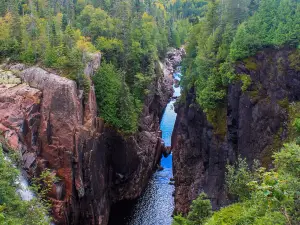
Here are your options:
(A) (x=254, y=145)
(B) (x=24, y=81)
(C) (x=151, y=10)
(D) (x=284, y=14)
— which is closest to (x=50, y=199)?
(B) (x=24, y=81)

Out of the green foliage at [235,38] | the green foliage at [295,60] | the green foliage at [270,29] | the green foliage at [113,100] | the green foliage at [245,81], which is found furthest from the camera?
the green foliage at [113,100]

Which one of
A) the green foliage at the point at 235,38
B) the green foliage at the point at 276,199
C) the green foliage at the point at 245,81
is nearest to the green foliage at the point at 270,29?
the green foliage at the point at 235,38

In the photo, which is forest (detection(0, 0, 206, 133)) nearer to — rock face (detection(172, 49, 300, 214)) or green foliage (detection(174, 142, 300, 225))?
rock face (detection(172, 49, 300, 214))

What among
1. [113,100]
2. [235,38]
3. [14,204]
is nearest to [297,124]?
[235,38]

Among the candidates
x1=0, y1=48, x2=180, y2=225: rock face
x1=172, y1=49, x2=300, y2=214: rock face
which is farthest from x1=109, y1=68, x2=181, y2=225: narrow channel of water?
x1=0, y1=48, x2=180, y2=225: rock face

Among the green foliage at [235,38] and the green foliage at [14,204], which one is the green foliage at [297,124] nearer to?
the green foliage at [235,38]

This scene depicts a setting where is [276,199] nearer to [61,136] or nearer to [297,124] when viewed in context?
[297,124]

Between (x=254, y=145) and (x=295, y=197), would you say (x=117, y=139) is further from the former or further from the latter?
(x=295, y=197)

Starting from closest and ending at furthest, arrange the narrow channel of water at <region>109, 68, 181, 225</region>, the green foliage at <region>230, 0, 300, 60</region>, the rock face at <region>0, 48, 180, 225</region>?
the green foliage at <region>230, 0, 300, 60</region>
the rock face at <region>0, 48, 180, 225</region>
the narrow channel of water at <region>109, 68, 181, 225</region>
